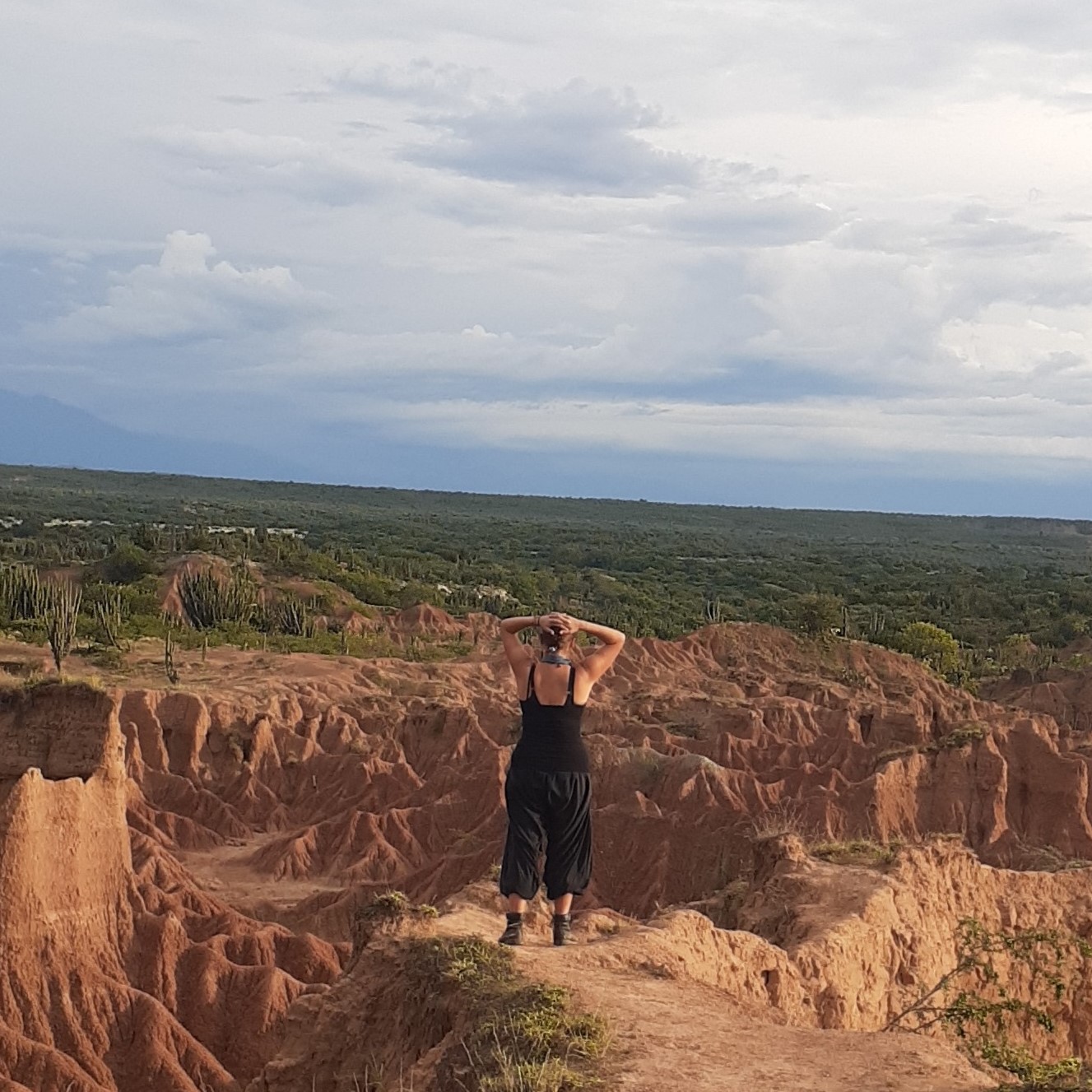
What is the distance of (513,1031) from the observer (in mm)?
Answer: 8086

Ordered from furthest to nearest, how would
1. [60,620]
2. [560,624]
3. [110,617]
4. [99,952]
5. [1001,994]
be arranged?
[110,617]
[60,620]
[99,952]
[1001,994]
[560,624]

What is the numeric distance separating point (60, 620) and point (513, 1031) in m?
38.2

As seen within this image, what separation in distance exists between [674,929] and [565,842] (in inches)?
74.9

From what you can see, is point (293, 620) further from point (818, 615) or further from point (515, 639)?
point (515, 639)

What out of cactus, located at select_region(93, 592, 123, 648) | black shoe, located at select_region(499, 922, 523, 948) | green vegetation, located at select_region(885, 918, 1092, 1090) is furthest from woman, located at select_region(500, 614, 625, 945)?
cactus, located at select_region(93, 592, 123, 648)

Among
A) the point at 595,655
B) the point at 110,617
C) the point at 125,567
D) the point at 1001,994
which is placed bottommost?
the point at 110,617

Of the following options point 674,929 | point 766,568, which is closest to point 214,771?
point 674,929

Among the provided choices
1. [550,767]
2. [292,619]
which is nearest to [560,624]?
[550,767]

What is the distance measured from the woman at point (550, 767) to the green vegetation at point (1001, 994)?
2.70 metres

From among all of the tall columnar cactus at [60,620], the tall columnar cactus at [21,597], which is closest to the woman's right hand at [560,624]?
the tall columnar cactus at [60,620]

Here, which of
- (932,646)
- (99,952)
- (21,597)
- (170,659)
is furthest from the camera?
(932,646)

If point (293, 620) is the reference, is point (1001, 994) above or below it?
above

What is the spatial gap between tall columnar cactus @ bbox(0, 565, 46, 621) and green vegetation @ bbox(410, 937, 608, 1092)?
44.2m

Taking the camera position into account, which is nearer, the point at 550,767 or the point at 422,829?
the point at 550,767
